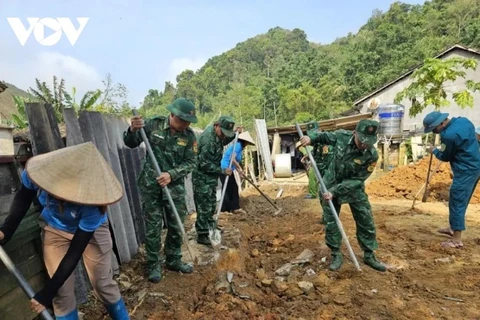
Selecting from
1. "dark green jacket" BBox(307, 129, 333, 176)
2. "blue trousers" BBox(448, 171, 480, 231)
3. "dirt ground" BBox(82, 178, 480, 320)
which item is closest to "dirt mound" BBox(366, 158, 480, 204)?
"dirt ground" BBox(82, 178, 480, 320)

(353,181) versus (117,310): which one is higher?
(353,181)

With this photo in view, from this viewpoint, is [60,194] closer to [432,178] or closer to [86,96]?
[432,178]

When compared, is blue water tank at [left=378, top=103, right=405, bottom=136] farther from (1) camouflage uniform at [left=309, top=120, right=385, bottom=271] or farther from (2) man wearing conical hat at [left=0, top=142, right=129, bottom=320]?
(2) man wearing conical hat at [left=0, top=142, right=129, bottom=320]

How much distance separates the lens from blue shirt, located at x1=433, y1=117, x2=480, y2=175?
4.71 m

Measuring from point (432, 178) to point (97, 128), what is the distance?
29.1ft

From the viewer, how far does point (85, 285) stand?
119 inches

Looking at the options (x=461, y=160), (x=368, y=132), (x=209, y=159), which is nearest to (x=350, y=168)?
(x=368, y=132)

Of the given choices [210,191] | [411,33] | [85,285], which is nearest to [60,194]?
[85,285]

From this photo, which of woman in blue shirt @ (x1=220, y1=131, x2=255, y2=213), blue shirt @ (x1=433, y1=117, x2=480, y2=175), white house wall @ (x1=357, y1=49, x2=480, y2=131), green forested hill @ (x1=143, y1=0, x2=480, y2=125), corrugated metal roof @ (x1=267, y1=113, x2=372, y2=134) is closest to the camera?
blue shirt @ (x1=433, y1=117, x2=480, y2=175)

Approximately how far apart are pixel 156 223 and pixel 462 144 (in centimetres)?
428

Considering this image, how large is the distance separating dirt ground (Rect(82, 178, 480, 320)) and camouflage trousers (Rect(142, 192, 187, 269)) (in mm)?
325

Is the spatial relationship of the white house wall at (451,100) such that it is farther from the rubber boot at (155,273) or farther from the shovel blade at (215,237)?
the rubber boot at (155,273)

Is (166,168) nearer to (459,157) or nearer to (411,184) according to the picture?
(459,157)

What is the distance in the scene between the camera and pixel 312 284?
12.0 ft
